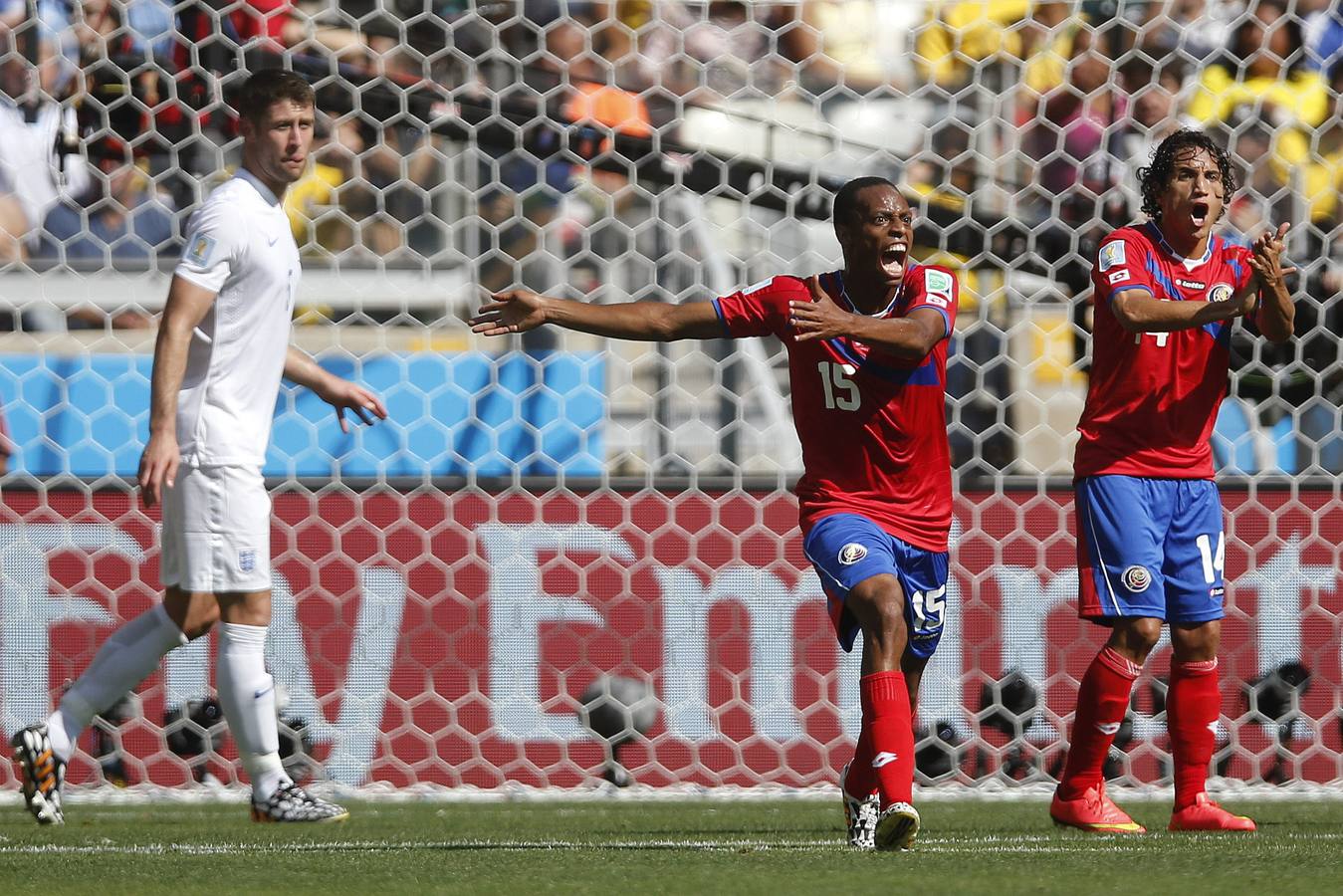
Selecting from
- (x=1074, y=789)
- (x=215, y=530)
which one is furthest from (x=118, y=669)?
(x=1074, y=789)

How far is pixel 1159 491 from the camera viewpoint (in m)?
4.42

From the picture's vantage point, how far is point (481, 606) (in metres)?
5.72

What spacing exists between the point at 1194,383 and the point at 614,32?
253cm

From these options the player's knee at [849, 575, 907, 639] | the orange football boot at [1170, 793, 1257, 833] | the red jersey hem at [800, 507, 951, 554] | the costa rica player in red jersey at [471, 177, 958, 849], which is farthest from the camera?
the orange football boot at [1170, 793, 1257, 833]

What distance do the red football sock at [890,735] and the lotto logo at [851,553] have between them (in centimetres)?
24

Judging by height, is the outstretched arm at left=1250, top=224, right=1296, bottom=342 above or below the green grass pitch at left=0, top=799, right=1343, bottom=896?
above

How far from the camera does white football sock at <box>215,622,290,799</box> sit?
174 inches

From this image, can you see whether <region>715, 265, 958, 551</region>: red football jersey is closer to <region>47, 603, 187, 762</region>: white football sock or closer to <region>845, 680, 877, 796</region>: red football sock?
<region>845, 680, 877, 796</region>: red football sock

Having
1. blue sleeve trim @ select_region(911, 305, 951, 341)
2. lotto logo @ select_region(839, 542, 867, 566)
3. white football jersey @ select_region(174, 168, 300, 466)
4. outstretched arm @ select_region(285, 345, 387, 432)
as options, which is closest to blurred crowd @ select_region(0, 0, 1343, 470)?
outstretched arm @ select_region(285, 345, 387, 432)

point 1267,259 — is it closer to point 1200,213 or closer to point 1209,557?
point 1200,213

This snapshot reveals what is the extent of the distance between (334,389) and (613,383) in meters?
1.49

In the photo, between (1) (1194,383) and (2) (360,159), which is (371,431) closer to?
(2) (360,159)

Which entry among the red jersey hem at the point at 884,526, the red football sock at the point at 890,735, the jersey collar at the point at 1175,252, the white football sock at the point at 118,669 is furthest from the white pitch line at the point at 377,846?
the jersey collar at the point at 1175,252

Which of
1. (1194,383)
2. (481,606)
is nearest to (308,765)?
(481,606)
